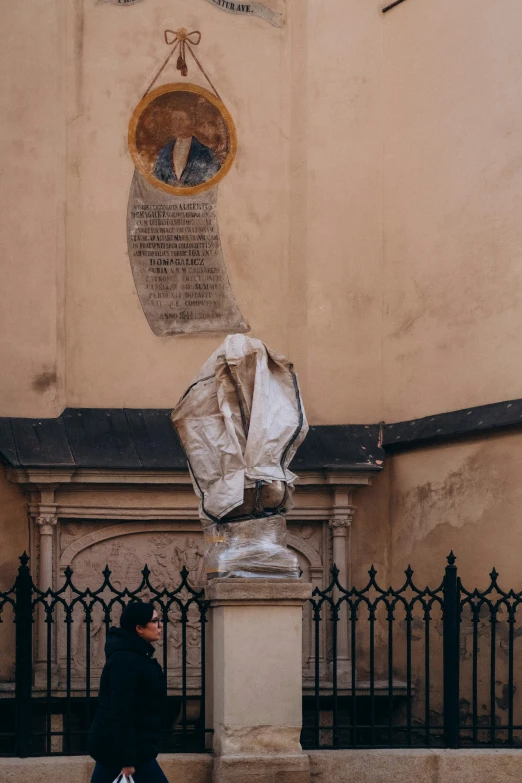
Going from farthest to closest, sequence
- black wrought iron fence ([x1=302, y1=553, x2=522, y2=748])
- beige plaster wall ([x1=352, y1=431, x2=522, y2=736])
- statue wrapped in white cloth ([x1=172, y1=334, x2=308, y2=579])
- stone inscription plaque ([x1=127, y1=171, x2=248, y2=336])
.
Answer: stone inscription plaque ([x1=127, y1=171, x2=248, y2=336])
beige plaster wall ([x1=352, y1=431, x2=522, y2=736])
black wrought iron fence ([x1=302, y1=553, x2=522, y2=748])
statue wrapped in white cloth ([x1=172, y1=334, x2=308, y2=579])

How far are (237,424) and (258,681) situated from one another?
5.34 feet

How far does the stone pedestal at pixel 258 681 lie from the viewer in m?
9.47

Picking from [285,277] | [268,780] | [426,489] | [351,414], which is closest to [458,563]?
[426,489]

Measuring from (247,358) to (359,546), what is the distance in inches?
165

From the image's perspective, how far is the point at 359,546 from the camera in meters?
13.7

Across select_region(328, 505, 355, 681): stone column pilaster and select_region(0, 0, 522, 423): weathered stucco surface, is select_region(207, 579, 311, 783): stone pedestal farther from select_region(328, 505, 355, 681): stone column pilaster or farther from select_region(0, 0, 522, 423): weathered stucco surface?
select_region(0, 0, 522, 423): weathered stucco surface

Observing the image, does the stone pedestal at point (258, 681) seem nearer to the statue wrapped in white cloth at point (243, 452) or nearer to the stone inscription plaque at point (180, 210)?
the statue wrapped in white cloth at point (243, 452)

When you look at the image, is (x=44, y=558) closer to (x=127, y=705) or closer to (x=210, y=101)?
(x=210, y=101)

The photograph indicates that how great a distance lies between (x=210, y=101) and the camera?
1411 cm

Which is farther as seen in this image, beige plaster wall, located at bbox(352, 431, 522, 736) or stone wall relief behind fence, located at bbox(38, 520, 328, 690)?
stone wall relief behind fence, located at bbox(38, 520, 328, 690)

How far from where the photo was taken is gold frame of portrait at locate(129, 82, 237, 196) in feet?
45.8

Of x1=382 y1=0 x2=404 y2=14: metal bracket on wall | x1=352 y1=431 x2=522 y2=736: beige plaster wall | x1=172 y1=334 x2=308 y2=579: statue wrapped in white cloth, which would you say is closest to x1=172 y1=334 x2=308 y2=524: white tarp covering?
x1=172 y1=334 x2=308 y2=579: statue wrapped in white cloth

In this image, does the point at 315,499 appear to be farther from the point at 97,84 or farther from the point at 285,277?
the point at 97,84

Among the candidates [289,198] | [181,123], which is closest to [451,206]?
[289,198]
